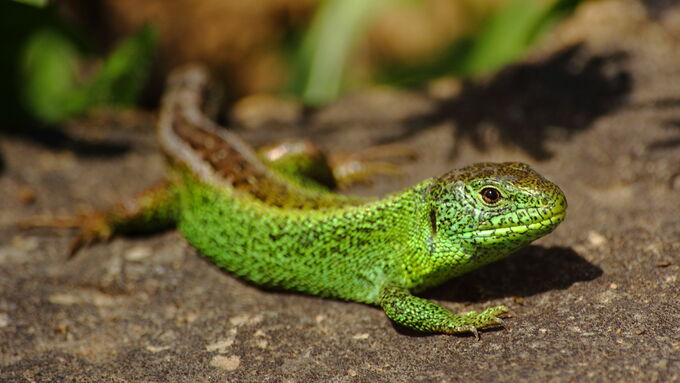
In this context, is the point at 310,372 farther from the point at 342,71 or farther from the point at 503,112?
the point at 342,71

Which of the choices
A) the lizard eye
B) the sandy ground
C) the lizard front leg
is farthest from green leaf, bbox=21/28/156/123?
the lizard eye

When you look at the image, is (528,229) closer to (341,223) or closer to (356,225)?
(356,225)

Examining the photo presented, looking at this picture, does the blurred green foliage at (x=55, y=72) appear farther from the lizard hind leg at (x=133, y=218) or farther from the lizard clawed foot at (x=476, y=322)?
the lizard clawed foot at (x=476, y=322)

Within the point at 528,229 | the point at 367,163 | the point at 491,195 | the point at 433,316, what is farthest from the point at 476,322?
the point at 367,163

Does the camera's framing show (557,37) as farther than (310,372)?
Yes

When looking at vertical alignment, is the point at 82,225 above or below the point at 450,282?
below

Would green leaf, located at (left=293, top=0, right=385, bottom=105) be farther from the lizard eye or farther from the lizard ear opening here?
the lizard eye

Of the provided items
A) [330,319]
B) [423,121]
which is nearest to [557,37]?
[423,121]

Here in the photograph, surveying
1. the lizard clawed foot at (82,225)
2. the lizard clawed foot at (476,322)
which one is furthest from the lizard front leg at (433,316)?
the lizard clawed foot at (82,225)
